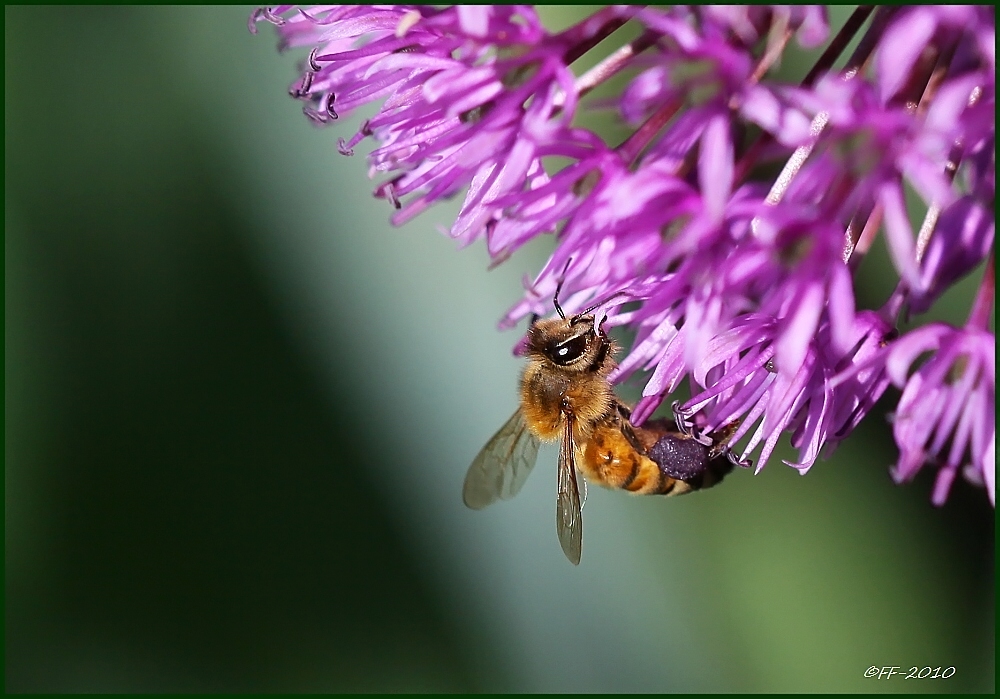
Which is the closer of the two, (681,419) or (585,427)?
(681,419)

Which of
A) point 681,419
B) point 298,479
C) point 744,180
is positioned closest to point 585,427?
point 681,419

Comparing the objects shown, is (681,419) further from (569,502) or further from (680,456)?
(569,502)

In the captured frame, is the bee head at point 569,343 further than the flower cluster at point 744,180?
Yes

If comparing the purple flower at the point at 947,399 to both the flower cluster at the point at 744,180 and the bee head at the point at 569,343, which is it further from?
the bee head at the point at 569,343

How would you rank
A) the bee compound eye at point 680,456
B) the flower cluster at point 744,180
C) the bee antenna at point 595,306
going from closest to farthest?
the flower cluster at point 744,180 < the bee antenna at point 595,306 < the bee compound eye at point 680,456

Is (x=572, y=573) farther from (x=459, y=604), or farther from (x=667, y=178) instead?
(x=667, y=178)

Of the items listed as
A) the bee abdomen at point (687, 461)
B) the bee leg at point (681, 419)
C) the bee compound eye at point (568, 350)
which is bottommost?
the bee abdomen at point (687, 461)

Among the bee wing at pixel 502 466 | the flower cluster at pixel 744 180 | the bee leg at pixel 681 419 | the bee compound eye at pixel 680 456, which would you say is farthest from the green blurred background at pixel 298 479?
the flower cluster at pixel 744 180
